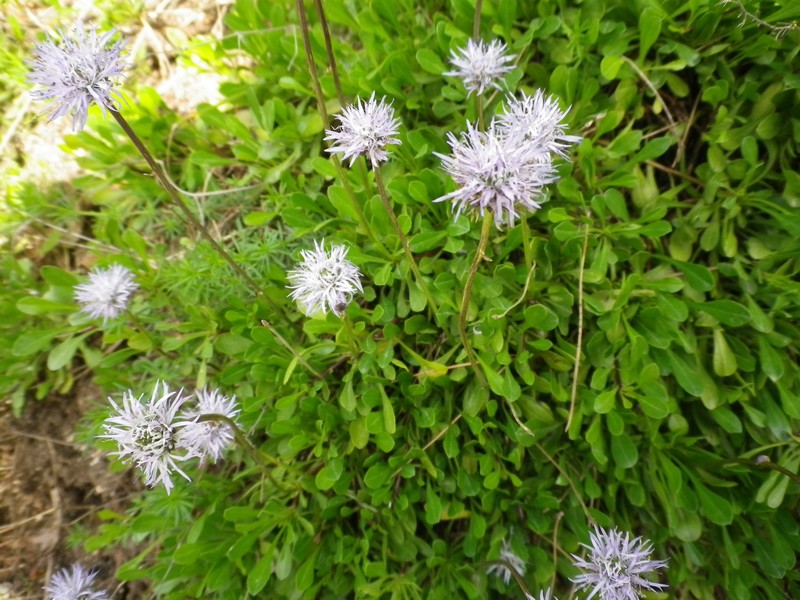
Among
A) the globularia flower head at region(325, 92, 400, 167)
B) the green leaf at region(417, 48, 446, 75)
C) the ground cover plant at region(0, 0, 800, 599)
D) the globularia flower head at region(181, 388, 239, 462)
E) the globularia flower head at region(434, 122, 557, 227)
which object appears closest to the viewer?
the globularia flower head at region(434, 122, 557, 227)

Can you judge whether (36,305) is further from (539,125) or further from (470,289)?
(539,125)

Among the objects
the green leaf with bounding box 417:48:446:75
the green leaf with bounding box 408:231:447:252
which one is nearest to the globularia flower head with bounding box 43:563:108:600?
the green leaf with bounding box 408:231:447:252

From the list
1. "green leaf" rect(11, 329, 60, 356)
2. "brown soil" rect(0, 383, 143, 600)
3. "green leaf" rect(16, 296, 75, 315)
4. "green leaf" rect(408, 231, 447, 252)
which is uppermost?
"green leaf" rect(408, 231, 447, 252)

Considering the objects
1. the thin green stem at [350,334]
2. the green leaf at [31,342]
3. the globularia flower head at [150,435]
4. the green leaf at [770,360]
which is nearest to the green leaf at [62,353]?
the green leaf at [31,342]

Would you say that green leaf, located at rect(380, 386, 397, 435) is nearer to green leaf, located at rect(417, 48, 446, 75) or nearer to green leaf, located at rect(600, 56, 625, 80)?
green leaf, located at rect(417, 48, 446, 75)

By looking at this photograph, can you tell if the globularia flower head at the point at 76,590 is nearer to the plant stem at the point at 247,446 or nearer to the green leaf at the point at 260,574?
the green leaf at the point at 260,574

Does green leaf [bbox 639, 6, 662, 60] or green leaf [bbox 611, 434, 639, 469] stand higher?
green leaf [bbox 639, 6, 662, 60]

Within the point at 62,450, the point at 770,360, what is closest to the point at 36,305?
the point at 62,450
